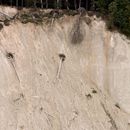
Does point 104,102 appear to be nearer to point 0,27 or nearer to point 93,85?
point 93,85

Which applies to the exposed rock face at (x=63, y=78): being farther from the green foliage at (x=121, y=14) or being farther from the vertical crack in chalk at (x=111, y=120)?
the green foliage at (x=121, y=14)

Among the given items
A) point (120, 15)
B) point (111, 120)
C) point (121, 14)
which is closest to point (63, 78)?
point (111, 120)

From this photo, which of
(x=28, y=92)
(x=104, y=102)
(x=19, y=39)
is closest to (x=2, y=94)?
(x=28, y=92)

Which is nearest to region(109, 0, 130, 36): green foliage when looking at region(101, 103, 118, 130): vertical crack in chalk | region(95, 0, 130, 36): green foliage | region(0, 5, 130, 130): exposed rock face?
region(95, 0, 130, 36): green foliage

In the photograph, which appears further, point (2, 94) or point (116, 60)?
point (116, 60)

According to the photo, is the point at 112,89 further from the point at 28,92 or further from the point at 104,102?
the point at 28,92

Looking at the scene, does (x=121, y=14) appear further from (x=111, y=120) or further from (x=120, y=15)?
(x=111, y=120)

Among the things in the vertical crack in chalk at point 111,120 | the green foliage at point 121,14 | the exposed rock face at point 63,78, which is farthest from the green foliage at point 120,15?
the vertical crack in chalk at point 111,120

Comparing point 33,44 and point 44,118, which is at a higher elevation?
point 33,44
